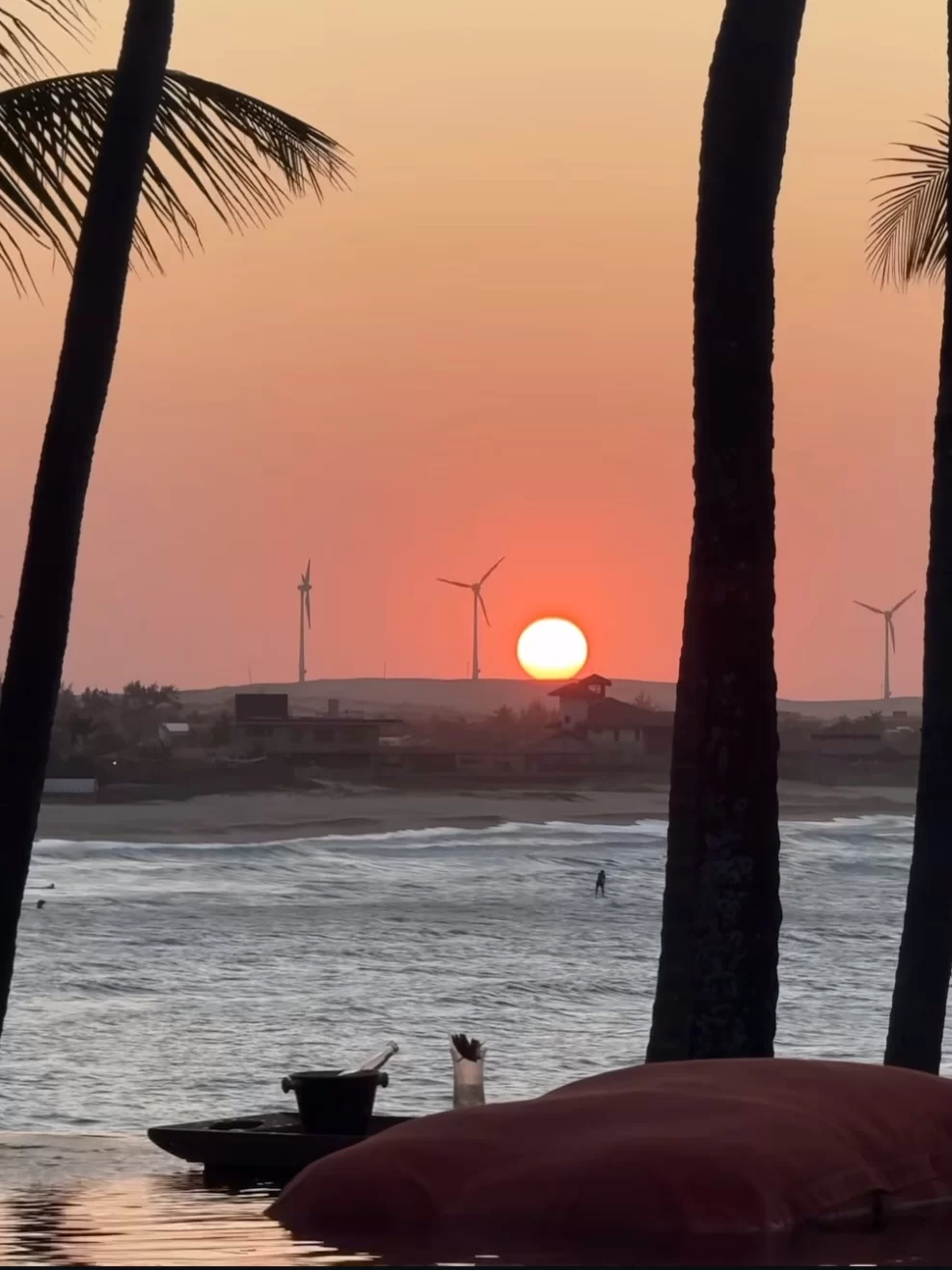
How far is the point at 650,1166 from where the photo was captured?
8.07m

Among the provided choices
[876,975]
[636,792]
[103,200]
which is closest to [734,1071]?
[103,200]

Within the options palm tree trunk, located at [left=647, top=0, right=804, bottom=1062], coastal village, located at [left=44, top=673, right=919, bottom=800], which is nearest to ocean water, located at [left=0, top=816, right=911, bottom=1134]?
palm tree trunk, located at [left=647, top=0, right=804, bottom=1062]

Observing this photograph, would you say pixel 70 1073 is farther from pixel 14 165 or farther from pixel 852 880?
pixel 852 880

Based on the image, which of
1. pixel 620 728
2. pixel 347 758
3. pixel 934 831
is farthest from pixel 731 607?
pixel 620 728

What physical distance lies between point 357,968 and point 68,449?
45.5 meters

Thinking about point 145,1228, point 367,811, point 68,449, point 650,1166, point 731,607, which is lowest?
point 367,811

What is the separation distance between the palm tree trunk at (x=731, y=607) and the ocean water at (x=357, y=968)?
15128 millimetres

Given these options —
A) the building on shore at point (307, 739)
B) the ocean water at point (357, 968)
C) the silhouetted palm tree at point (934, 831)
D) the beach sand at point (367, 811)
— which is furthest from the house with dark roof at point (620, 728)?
the silhouetted palm tree at point (934, 831)

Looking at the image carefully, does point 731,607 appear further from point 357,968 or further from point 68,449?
point 357,968

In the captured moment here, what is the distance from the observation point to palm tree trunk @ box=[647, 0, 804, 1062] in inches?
480

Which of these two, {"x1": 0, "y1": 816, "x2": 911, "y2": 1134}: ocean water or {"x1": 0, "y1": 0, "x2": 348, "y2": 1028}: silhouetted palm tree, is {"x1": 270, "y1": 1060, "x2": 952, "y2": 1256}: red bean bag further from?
{"x1": 0, "y1": 816, "x2": 911, "y2": 1134}: ocean water

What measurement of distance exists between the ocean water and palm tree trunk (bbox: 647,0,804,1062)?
15.1 m

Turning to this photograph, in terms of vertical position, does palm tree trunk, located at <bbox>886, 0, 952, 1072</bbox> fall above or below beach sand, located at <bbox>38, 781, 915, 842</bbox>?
above

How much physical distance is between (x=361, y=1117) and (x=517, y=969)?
150 ft
